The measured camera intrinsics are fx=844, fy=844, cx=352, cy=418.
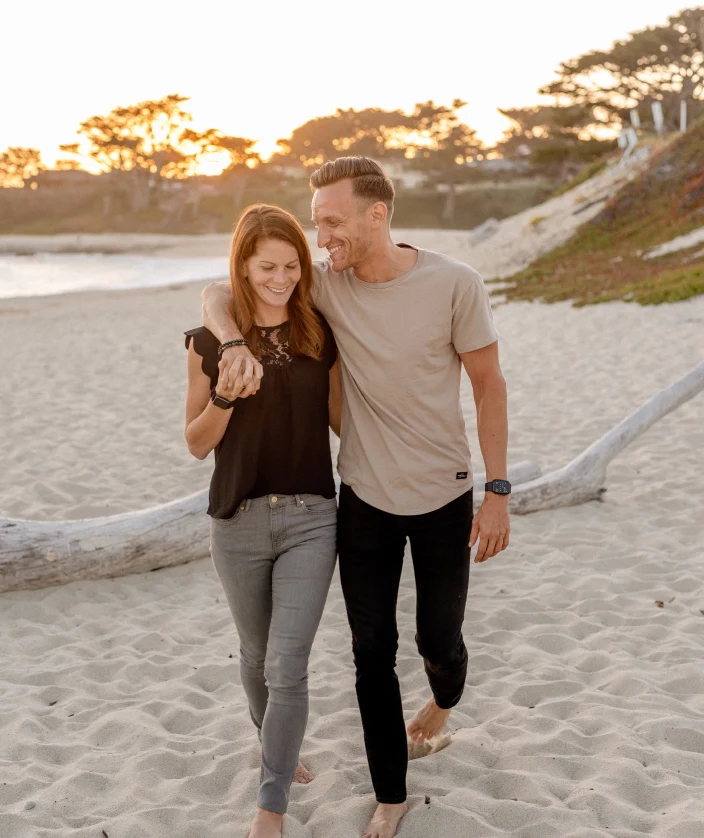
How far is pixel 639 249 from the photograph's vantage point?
20156mm

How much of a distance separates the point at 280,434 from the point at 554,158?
45201 millimetres

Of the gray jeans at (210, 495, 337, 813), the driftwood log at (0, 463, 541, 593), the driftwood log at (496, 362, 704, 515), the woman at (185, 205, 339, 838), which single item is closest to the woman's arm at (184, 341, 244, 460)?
the woman at (185, 205, 339, 838)

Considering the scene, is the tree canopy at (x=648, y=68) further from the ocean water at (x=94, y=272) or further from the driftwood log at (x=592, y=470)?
the driftwood log at (x=592, y=470)

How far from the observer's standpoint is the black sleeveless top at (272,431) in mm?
2604

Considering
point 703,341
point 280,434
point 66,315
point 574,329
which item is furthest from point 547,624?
point 66,315

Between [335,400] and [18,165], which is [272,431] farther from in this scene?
[18,165]

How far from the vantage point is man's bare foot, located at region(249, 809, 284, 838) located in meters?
Answer: 2.59

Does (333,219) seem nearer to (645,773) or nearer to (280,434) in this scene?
(280,434)

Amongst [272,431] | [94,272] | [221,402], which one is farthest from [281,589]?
[94,272]

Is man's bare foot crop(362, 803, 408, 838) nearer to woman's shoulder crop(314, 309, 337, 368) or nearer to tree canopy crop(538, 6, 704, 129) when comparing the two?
woman's shoulder crop(314, 309, 337, 368)

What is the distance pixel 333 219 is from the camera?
8.61 ft

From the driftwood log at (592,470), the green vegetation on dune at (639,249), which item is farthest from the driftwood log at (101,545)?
the green vegetation on dune at (639,249)

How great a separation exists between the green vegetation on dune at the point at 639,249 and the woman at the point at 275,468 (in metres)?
12.4

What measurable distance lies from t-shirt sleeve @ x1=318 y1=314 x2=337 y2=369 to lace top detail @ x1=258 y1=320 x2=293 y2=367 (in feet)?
0.39
